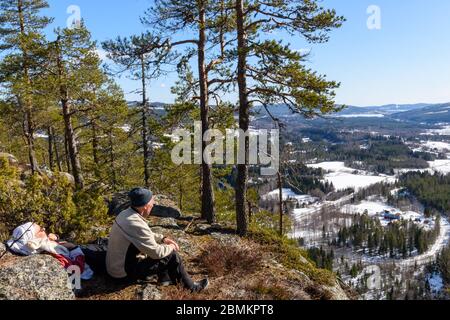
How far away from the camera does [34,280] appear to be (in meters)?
5.68

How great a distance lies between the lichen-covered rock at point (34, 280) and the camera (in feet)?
17.7

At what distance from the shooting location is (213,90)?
13242 millimetres

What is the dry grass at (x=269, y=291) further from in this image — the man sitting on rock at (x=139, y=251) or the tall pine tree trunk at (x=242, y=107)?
the tall pine tree trunk at (x=242, y=107)

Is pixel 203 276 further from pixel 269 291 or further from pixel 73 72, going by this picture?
pixel 73 72

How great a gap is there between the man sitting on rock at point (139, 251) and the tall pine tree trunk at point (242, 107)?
552cm

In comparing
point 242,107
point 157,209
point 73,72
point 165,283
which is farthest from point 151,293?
point 73,72

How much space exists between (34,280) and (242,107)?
7708 mm

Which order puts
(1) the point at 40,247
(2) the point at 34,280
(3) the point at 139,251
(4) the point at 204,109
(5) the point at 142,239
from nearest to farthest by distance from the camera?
(2) the point at 34,280, (5) the point at 142,239, (3) the point at 139,251, (1) the point at 40,247, (4) the point at 204,109

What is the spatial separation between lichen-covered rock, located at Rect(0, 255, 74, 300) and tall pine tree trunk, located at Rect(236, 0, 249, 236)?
6.85m

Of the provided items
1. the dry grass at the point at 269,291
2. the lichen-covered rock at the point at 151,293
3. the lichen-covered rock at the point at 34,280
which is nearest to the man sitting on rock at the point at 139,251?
the lichen-covered rock at the point at 151,293

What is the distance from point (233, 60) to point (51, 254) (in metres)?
7.31

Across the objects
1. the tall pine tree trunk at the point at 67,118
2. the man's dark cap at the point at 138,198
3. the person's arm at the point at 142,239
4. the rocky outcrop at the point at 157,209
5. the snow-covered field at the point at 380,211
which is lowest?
the snow-covered field at the point at 380,211
